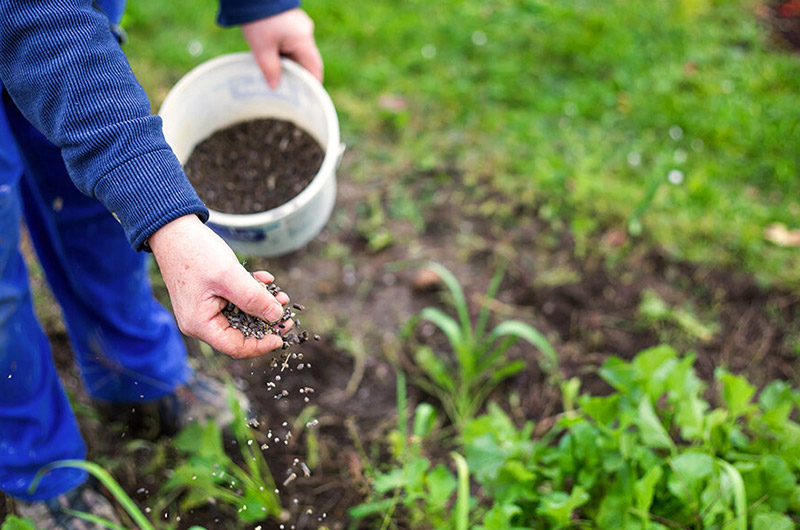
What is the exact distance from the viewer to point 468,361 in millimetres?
1962

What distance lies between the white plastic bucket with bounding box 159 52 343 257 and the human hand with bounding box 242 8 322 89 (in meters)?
0.04

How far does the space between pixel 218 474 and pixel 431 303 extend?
1.00m

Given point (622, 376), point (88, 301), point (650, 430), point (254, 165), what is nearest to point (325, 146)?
point (254, 165)

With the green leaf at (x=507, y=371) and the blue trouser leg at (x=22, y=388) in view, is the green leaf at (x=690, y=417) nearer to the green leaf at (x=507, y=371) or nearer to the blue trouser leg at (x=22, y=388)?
the green leaf at (x=507, y=371)

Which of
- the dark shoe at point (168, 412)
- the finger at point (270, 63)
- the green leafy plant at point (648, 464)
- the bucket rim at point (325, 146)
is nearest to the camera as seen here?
the green leafy plant at point (648, 464)

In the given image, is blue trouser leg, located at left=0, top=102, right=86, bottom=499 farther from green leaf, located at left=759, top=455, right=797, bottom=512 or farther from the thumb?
green leaf, located at left=759, top=455, right=797, bottom=512

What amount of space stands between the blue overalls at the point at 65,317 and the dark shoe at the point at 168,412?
0.03 meters

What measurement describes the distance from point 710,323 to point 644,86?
1304 millimetres

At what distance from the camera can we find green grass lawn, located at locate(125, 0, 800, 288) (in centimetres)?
260

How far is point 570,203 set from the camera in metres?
2.59

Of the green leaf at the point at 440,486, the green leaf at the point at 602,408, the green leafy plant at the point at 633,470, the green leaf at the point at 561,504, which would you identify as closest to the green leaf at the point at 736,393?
the green leafy plant at the point at 633,470

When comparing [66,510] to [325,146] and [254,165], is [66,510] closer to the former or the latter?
[254,165]

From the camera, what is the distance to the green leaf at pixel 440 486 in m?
1.49

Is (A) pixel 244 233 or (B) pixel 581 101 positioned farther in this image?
(B) pixel 581 101
